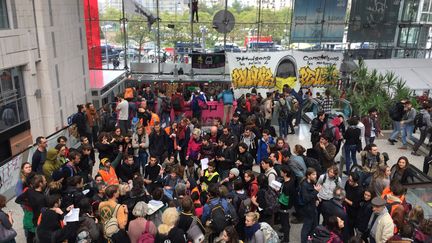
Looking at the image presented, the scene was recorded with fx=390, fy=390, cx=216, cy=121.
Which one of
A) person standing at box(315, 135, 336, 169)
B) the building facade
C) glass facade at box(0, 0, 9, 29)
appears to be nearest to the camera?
person standing at box(315, 135, 336, 169)

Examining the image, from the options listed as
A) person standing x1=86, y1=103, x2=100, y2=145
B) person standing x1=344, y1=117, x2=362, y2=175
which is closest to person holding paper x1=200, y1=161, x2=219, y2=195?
person standing x1=344, y1=117, x2=362, y2=175

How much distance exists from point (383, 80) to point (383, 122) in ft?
4.93

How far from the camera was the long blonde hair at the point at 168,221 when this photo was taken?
162 inches

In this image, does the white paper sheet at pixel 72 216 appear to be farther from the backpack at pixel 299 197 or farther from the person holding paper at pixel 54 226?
the backpack at pixel 299 197

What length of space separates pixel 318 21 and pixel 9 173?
11.8 meters

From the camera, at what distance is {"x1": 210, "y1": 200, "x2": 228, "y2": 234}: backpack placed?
14.7 feet

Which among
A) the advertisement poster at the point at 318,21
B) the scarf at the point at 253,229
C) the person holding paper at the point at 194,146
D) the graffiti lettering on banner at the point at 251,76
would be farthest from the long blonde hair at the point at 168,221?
the advertisement poster at the point at 318,21

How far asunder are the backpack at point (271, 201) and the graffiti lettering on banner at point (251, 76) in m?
8.10

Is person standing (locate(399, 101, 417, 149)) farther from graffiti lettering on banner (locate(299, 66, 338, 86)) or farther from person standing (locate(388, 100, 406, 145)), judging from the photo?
graffiti lettering on banner (locate(299, 66, 338, 86))

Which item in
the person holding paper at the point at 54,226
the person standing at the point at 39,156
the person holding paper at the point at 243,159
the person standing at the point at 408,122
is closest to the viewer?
the person holding paper at the point at 54,226

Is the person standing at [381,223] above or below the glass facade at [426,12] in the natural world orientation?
below

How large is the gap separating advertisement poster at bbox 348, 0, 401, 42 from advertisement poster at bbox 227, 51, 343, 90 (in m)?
2.42

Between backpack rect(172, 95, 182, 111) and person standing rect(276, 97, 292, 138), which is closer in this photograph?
person standing rect(276, 97, 292, 138)

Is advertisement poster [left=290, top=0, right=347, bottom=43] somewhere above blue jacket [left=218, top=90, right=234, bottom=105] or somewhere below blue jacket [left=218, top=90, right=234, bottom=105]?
above
